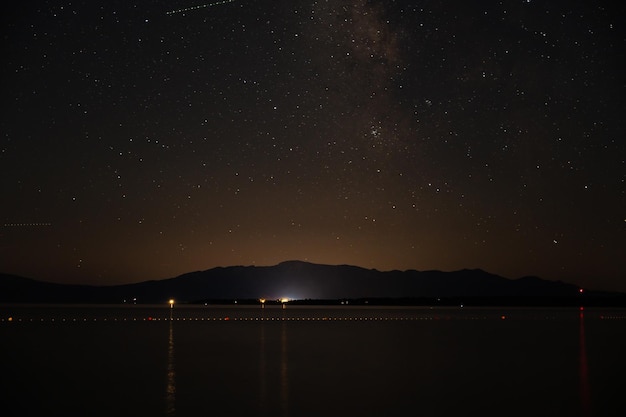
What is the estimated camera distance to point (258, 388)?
22109mm

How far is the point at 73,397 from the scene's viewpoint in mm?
20062

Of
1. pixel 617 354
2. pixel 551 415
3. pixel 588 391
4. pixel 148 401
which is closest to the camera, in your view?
pixel 551 415

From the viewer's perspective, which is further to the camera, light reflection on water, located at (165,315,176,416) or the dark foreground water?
the dark foreground water

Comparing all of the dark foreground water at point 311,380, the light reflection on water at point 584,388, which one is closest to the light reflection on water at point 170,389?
the dark foreground water at point 311,380

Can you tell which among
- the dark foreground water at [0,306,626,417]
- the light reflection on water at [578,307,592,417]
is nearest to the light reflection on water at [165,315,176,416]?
the dark foreground water at [0,306,626,417]

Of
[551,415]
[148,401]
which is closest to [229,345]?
[148,401]

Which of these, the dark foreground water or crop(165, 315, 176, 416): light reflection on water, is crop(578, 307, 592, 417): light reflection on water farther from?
crop(165, 315, 176, 416): light reflection on water

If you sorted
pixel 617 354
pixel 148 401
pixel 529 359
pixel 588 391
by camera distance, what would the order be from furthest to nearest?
pixel 617 354 → pixel 529 359 → pixel 588 391 → pixel 148 401

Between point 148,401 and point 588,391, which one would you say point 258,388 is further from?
point 588,391

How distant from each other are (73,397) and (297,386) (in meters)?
6.61

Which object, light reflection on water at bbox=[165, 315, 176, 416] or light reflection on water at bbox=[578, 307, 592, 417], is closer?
light reflection on water at bbox=[165, 315, 176, 416]

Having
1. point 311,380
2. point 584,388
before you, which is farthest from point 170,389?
point 584,388

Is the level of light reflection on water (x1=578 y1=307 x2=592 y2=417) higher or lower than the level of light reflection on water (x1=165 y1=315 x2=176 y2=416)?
lower

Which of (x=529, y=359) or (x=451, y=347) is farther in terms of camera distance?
(x=451, y=347)
